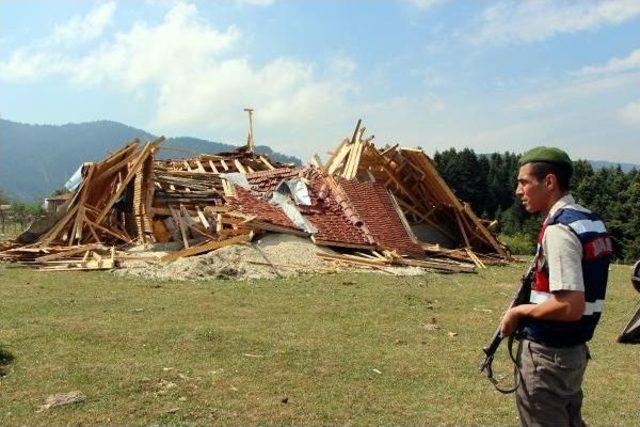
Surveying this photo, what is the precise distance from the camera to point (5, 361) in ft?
20.9

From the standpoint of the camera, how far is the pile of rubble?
15470 millimetres

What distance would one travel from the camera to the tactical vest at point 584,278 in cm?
296

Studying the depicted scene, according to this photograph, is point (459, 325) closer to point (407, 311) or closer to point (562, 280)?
point (407, 311)

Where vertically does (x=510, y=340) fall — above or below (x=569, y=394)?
above

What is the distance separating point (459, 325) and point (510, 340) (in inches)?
233

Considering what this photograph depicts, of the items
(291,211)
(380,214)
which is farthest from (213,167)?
(380,214)

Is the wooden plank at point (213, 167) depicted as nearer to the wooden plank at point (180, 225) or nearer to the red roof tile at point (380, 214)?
the wooden plank at point (180, 225)

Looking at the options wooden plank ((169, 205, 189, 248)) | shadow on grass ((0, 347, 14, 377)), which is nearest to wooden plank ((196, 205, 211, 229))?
wooden plank ((169, 205, 189, 248))

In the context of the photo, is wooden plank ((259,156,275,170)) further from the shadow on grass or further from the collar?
the collar

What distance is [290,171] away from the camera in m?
19.6

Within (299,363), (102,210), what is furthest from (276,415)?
(102,210)

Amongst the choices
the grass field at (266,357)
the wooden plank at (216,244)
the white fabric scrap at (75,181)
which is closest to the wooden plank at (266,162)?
the white fabric scrap at (75,181)

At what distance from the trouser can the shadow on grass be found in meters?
5.14

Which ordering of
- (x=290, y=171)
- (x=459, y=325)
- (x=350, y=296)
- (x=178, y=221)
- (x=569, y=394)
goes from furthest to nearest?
(x=290, y=171)
(x=178, y=221)
(x=350, y=296)
(x=459, y=325)
(x=569, y=394)
